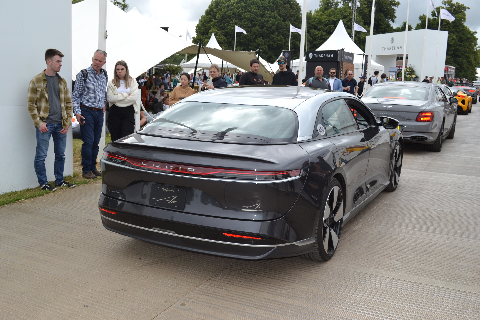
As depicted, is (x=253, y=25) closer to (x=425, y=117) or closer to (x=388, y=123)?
(x=425, y=117)

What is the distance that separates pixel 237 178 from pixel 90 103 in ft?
14.4

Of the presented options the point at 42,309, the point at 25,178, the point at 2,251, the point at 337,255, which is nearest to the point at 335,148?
the point at 337,255

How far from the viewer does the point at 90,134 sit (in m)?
7.30

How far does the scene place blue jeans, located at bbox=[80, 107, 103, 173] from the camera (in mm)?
7223

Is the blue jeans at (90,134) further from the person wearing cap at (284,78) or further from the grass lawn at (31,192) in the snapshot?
the person wearing cap at (284,78)

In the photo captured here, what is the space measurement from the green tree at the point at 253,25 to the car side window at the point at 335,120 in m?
62.3

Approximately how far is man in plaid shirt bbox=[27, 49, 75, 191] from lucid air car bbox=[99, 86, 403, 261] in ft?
8.08

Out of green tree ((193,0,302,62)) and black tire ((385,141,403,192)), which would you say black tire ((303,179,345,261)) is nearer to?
black tire ((385,141,403,192))

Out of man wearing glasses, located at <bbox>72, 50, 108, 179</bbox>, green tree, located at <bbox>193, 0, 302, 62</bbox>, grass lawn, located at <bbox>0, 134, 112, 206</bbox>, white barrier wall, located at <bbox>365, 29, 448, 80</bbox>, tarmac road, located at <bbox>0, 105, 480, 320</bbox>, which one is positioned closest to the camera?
tarmac road, located at <bbox>0, 105, 480, 320</bbox>

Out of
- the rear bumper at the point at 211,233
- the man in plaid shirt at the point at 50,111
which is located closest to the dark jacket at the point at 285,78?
the man in plaid shirt at the point at 50,111

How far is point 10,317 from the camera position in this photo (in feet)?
10.5

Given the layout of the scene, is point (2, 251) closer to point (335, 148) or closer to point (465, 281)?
point (335, 148)

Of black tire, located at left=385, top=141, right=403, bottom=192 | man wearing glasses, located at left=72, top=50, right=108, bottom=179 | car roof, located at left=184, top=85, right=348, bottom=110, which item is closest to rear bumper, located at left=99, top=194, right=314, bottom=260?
car roof, located at left=184, top=85, right=348, bottom=110

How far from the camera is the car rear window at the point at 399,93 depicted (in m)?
11.0
